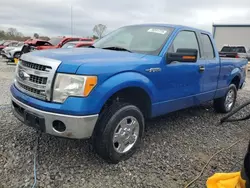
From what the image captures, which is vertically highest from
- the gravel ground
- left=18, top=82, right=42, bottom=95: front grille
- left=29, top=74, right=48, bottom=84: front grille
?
left=29, top=74, right=48, bottom=84: front grille

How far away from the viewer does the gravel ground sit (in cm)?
293

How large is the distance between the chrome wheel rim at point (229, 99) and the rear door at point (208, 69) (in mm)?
1004

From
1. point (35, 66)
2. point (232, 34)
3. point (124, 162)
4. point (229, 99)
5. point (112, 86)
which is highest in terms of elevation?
point (232, 34)

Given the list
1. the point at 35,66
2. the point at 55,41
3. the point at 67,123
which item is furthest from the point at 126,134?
the point at 55,41

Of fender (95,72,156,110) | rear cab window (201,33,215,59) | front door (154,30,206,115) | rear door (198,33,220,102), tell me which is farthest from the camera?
rear cab window (201,33,215,59)

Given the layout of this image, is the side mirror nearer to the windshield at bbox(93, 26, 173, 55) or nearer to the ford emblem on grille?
the windshield at bbox(93, 26, 173, 55)

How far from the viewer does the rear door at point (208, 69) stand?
4.76 metres

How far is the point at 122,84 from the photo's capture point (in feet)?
10.1

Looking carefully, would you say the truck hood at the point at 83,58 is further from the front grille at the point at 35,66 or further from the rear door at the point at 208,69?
the rear door at the point at 208,69

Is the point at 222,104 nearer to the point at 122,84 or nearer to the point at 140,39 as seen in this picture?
the point at 140,39

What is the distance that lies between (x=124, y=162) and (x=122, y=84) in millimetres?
997

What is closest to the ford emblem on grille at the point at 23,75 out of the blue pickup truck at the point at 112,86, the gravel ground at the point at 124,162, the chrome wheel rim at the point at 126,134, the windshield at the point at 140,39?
the blue pickup truck at the point at 112,86

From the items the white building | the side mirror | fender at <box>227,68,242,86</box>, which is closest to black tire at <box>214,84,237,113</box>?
fender at <box>227,68,242,86</box>

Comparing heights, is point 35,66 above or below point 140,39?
below
